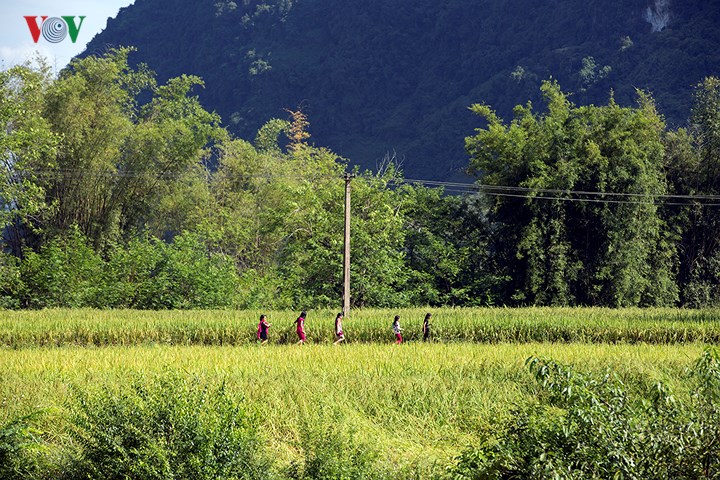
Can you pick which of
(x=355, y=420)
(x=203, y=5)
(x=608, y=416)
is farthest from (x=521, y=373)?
(x=203, y=5)

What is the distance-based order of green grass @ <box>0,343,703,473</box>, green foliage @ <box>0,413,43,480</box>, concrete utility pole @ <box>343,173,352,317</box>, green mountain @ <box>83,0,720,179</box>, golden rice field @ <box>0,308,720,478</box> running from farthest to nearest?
1. green mountain @ <box>83,0,720,179</box>
2. concrete utility pole @ <box>343,173,352,317</box>
3. golden rice field @ <box>0,308,720,478</box>
4. green grass @ <box>0,343,703,473</box>
5. green foliage @ <box>0,413,43,480</box>

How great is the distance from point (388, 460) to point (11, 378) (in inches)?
293

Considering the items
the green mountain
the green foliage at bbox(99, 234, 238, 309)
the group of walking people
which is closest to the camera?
the group of walking people

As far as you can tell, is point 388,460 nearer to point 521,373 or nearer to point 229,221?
point 521,373

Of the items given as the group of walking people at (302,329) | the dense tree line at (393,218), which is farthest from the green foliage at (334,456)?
the dense tree line at (393,218)

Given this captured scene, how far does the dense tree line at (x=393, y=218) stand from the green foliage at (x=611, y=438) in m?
26.7

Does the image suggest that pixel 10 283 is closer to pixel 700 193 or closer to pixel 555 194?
pixel 555 194

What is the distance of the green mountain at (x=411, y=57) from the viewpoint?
10825 cm

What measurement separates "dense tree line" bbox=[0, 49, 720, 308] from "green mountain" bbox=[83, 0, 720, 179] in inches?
A: 2099

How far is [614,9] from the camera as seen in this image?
12038cm

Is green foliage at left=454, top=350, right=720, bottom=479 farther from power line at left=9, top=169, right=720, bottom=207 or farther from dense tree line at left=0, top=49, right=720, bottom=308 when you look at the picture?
dense tree line at left=0, top=49, right=720, bottom=308

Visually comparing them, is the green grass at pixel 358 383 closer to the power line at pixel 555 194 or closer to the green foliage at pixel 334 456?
the green foliage at pixel 334 456

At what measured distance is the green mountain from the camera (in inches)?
4262

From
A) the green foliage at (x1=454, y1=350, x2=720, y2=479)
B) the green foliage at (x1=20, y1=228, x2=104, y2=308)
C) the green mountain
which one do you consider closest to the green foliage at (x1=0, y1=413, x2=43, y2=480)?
the green foliage at (x1=454, y1=350, x2=720, y2=479)
